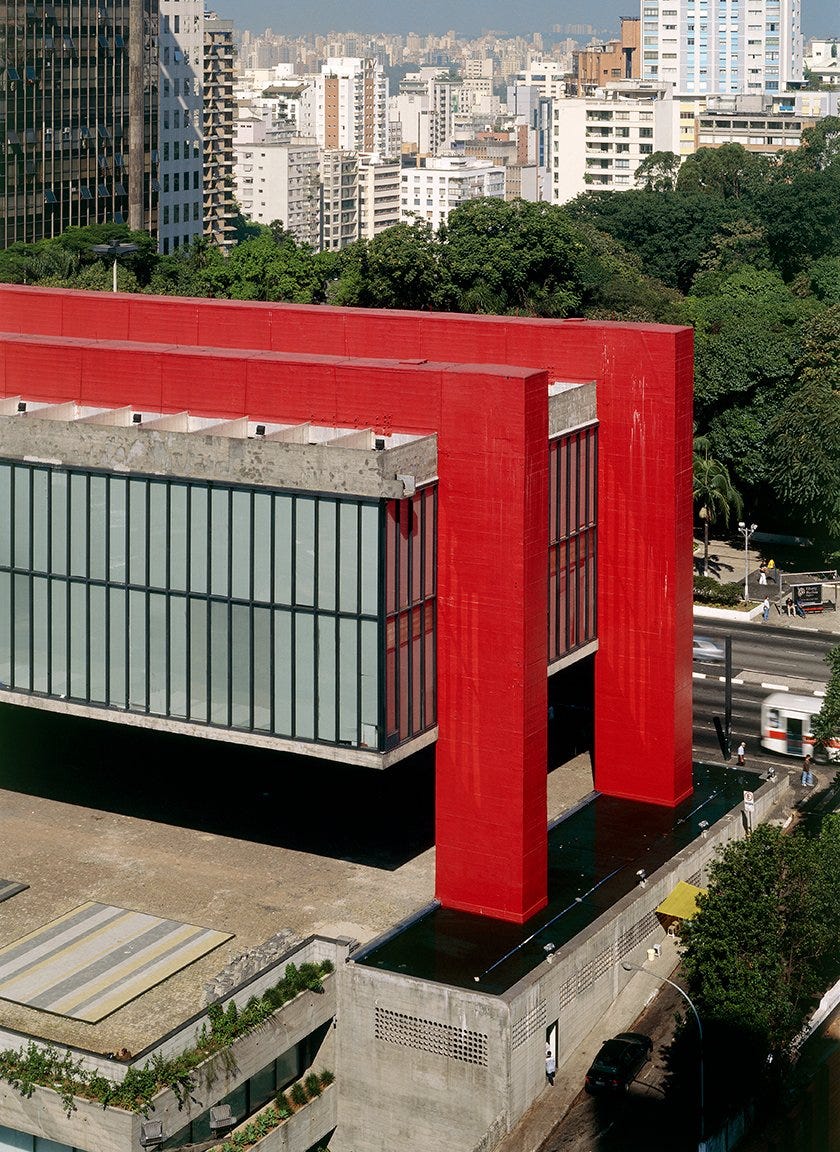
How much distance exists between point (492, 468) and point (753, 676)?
3358 centimetres

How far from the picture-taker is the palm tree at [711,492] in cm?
9344

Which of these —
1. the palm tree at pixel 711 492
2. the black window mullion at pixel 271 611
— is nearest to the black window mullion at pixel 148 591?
the black window mullion at pixel 271 611

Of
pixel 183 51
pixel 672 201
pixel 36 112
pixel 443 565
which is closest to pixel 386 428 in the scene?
pixel 443 565

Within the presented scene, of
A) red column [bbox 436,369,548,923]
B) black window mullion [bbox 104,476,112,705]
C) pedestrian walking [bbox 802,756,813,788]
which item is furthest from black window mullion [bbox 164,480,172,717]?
pedestrian walking [bbox 802,756,813,788]

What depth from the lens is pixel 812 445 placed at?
9200 cm

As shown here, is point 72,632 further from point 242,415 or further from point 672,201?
point 672,201

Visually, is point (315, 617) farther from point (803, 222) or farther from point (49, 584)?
point (803, 222)

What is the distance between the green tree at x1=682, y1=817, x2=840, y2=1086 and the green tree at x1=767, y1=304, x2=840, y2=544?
4428 centimetres

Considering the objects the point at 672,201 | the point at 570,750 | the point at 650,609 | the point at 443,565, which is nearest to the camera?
the point at 443,565

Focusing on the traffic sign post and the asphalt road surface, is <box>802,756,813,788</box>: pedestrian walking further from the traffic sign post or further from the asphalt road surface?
the asphalt road surface

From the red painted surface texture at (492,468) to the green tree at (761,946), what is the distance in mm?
4870

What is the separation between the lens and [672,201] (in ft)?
534

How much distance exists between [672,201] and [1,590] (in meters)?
119

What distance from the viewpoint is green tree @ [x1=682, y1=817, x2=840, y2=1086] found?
4600 centimetres
